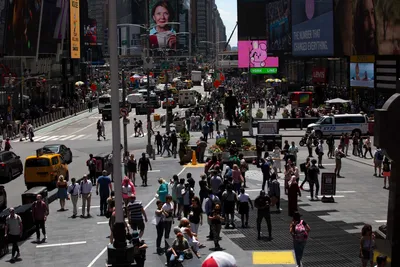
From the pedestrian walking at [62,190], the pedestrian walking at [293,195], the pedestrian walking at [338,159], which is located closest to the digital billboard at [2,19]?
the pedestrian walking at [338,159]

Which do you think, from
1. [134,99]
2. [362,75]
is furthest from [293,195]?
[134,99]

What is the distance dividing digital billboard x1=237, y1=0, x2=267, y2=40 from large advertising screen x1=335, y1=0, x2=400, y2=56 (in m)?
79.1

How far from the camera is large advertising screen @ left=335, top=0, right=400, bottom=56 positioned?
66500 millimetres

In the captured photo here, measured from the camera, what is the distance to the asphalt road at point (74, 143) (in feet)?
126

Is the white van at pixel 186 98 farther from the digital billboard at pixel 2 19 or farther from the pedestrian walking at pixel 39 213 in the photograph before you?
the pedestrian walking at pixel 39 213

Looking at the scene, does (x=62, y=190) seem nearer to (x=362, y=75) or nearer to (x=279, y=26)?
(x=362, y=75)

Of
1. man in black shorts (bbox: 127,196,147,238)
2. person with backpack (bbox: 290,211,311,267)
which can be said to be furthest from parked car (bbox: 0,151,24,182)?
person with backpack (bbox: 290,211,311,267)

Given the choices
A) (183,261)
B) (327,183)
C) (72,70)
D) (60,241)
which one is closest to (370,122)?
(327,183)

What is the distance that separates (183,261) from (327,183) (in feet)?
43.6

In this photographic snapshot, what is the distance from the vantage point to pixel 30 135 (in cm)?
6044

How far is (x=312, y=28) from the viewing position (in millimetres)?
94812

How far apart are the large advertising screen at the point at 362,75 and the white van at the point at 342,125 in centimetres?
2188

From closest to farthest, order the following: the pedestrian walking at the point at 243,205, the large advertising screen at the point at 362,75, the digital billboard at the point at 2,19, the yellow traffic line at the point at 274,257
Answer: the yellow traffic line at the point at 274,257
the pedestrian walking at the point at 243,205
the digital billboard at the point at 2,19
the large advertising screen at the point at 362,75

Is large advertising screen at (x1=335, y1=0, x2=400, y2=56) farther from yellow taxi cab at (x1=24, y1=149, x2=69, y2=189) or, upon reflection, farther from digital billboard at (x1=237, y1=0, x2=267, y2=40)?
digital billboard at (x1=237, y1=0, x2=267, y2=40)
